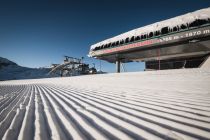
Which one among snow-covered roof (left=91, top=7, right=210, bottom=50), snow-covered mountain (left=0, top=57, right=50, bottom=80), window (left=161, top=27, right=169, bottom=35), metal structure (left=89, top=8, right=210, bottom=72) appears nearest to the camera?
snow-covered roof (left=91, top=7, right=210, bottom=50)

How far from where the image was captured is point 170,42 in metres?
8.84

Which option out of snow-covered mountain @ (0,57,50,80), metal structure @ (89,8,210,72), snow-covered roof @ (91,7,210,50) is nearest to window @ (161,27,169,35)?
metal structure @ (89,8,210,72)

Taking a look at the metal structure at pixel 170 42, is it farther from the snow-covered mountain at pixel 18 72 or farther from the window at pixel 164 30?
the snow-covered mountain at pixel 18 72

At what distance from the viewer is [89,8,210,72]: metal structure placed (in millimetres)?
7770

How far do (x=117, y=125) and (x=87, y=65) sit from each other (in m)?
20.9

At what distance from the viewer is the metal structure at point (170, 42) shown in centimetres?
777

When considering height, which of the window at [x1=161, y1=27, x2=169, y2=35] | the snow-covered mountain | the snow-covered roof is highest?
the snow-covered roof

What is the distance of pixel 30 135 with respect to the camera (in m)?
2.12

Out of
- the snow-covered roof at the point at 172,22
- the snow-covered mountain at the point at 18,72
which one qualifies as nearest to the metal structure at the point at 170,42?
the snow-covered roof at the point at 172,22

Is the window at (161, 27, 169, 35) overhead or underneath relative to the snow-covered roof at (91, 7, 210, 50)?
underneath

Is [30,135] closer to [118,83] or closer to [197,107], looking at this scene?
[197,107]

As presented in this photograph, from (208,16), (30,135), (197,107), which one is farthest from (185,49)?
(30,135)

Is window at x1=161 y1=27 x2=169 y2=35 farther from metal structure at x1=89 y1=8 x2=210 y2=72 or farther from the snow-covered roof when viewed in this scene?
the snow-covered roof

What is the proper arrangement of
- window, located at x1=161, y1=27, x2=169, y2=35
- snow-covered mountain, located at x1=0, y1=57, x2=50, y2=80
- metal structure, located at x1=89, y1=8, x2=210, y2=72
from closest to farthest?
metal structure, located at x1=89, y1=8, x2=210, y2=72
window, located at x1=161, y1=27, x2=169, y2=35
snow-covered mountain, located at x1=0, y1=57, x2=50, y2=80
